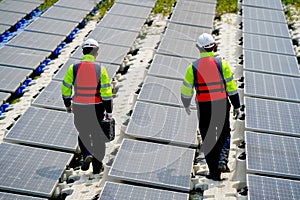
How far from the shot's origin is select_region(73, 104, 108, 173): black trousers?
28.3 ft

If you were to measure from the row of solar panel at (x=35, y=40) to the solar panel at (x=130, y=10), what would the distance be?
1104mm

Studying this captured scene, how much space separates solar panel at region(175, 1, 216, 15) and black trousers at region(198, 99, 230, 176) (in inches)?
350

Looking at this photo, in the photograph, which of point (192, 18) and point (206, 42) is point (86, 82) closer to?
point (206, 42)

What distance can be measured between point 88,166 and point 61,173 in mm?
880

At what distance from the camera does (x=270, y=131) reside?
9.30 metres

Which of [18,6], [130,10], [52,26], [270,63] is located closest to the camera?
[270,63]

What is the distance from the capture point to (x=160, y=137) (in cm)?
911

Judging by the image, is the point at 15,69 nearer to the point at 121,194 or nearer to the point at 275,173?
the point at 121,194

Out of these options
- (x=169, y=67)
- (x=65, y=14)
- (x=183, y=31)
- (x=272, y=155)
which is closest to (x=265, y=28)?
(x=183, y=31)

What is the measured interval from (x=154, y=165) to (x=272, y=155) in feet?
7.40

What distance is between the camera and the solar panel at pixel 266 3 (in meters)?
17.2

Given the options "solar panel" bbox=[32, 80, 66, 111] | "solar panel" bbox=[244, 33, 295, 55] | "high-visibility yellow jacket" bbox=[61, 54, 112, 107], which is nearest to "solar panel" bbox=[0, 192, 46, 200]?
"high-visibility yellow jacket" bbox=[61, 54, 112, 107]

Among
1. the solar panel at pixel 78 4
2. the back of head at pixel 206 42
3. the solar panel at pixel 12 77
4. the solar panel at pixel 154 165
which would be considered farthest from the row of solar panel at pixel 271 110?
the solar panel at pixel 78 4

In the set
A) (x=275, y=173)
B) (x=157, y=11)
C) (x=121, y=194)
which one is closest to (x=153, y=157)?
(x=121, y=194)
